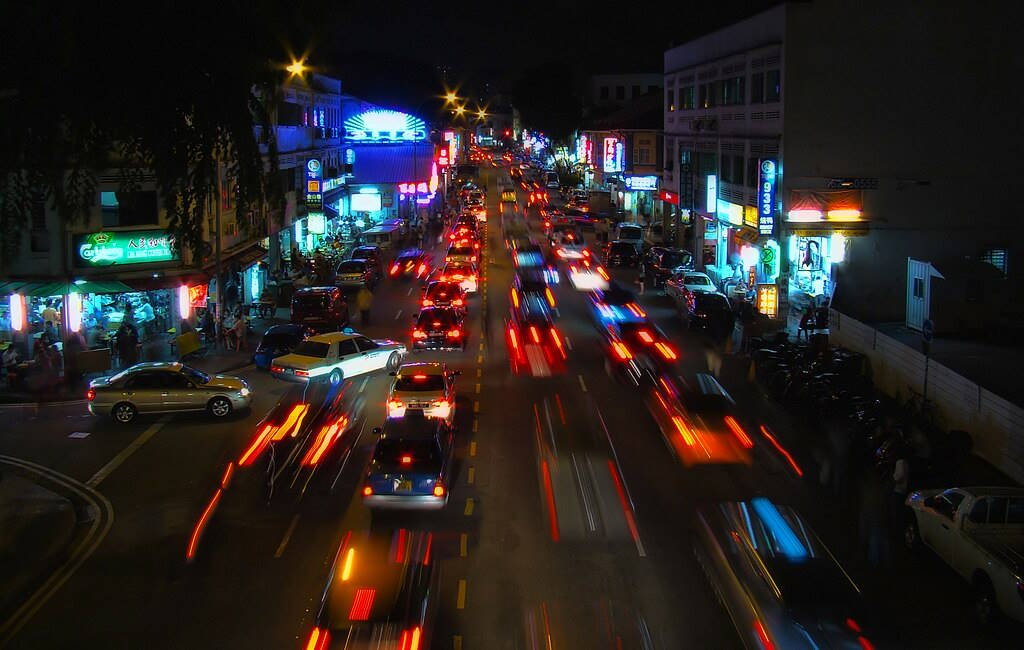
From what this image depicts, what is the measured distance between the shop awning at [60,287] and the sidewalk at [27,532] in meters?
10.00

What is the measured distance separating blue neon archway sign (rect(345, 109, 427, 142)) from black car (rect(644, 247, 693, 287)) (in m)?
29.7

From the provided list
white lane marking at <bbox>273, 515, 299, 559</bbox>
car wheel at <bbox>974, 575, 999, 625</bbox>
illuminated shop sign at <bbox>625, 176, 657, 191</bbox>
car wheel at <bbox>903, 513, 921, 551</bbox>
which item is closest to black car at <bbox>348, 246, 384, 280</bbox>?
illuminated shop sign at <bbox>625, 176, 657, 191</bbox>

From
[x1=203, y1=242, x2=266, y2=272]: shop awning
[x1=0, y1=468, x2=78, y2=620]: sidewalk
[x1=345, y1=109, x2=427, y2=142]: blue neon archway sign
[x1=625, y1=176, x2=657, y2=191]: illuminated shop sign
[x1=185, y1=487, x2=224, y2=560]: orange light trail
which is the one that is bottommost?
[x1=0, y1=468, x2=78, y2=620]: sidewalk

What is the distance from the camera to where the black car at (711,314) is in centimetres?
3550

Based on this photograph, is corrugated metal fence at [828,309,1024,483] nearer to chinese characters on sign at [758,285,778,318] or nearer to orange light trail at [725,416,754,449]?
orange light trail at [725,416,754,449]

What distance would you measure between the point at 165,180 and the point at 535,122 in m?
134

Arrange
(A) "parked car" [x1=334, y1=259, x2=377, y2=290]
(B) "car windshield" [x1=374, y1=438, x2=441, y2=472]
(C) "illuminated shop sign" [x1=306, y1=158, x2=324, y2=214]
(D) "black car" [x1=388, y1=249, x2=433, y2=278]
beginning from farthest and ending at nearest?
(D) "black car" [x1=388, y1=249, x2=433, y2=278]
(C) "illuminated shop sign" [x1=306, y1=158, x2=324, y2=214]
(A) "parked car" [x1=334, y1=259, x2=377, y2=290]
(B) "car windshield" [x1=374, y1=438, x2=441, y2=472]

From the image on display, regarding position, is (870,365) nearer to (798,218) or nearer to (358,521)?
(798,218)

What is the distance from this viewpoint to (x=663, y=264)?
4997cm

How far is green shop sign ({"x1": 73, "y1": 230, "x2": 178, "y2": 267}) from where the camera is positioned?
28.8 metres

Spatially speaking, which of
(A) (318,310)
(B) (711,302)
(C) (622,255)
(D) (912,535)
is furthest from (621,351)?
(C) (622,255)

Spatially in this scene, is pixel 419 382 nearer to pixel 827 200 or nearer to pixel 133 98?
pixel 133 98

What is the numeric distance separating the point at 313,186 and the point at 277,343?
22.6 metres

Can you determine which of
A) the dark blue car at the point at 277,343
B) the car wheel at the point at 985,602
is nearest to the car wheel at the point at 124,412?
the dark blue car at the point at 277,343
